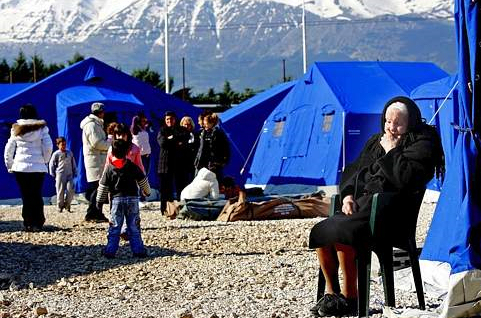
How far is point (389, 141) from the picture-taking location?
7.66 metres

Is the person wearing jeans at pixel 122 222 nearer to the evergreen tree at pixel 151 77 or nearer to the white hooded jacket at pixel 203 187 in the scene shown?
the white hooded jacket at pixel 203 187

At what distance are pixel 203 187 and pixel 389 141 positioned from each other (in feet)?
27.2

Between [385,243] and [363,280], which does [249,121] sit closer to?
[385,243]

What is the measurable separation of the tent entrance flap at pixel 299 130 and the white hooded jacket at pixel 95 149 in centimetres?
646

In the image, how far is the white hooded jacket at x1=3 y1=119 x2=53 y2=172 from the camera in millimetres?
13695

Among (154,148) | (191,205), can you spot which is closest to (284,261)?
(191,205)

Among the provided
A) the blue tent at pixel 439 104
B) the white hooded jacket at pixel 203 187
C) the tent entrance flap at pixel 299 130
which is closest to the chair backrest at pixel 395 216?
the blue tent at pixel 439 104

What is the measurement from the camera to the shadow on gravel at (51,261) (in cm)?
1009

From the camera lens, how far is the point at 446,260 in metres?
8.50

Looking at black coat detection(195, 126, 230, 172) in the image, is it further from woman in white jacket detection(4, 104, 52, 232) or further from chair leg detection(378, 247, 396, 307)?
chair leg detection(378, 247, 396, 307)

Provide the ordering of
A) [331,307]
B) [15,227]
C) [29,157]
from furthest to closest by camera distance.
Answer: [15,227] → [29,157] → [331,307]

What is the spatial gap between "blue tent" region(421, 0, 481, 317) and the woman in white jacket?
279 inches

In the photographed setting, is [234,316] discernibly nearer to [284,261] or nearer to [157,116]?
[284,261]

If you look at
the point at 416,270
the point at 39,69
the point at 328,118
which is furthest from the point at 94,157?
the point at 39,69
